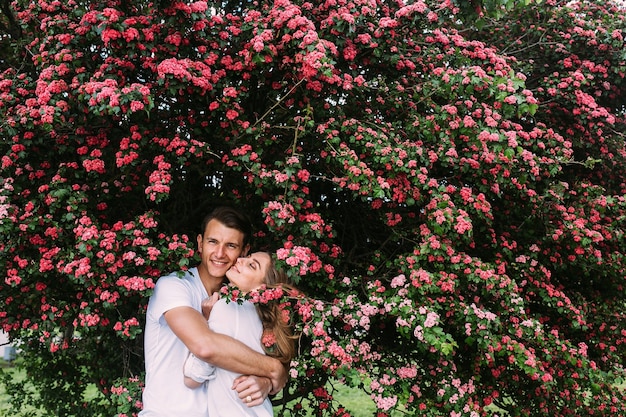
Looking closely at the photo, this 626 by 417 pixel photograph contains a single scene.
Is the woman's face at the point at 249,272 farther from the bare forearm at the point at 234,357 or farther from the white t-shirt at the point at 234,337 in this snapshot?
the bare forearm at the point at 234,357

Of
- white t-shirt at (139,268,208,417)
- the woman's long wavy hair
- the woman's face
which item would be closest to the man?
white t-shirt at (139,268,208,417)

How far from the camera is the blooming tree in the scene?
134 inches

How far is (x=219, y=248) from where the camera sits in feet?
12.0

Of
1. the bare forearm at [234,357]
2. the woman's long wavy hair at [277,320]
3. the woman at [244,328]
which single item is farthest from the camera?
the woman's long wavy hair at [277,320]

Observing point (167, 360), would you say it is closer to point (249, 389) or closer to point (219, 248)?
point (249, 389)

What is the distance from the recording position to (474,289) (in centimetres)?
402

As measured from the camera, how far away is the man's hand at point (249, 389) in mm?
2955

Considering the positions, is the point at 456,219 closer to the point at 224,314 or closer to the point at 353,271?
the point at 353,271

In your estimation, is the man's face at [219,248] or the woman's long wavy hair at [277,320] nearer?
the woman's long wavy hair at [277,320]

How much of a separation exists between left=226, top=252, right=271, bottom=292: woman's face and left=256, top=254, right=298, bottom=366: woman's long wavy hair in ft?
0.14

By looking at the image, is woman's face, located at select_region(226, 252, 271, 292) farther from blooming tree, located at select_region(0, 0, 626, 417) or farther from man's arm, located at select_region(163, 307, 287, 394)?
man's arm, located at select_region(163, 307, 287, 394)

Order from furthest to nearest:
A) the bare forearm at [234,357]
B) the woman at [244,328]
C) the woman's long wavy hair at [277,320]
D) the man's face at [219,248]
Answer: the man's face at [219,248] < the woman's long wavy hair at [277,320] < the woman at [244,328] < the bare forearm at [234,357]

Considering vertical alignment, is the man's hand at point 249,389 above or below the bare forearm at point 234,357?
below

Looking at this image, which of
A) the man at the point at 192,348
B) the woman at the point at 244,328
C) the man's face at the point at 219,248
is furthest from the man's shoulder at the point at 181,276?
the woman at the point at 244,328
